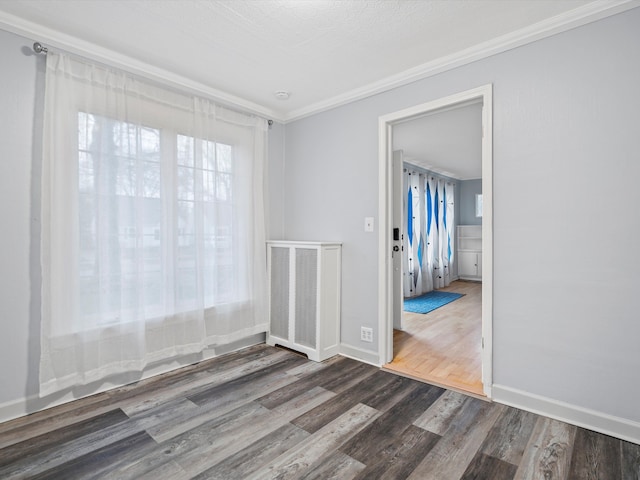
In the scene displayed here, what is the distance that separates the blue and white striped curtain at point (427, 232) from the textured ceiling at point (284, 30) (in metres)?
3.50

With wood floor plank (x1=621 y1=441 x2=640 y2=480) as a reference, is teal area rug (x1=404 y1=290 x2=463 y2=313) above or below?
above

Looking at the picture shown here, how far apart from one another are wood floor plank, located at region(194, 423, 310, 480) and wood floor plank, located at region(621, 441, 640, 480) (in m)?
1.56

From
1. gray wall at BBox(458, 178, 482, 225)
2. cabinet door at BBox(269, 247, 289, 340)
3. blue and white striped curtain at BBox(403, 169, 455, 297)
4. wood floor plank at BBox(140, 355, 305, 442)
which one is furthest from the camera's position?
gray wall at BBox(458, 178, 482, 225)

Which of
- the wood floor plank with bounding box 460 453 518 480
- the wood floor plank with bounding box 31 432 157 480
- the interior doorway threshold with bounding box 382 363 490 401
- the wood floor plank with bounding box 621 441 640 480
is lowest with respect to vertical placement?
the wood floor plank with bounding box 31 432 157 480

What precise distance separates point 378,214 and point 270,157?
1.39 m

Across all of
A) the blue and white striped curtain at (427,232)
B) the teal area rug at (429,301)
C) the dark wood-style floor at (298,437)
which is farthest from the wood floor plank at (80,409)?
the blue and white striped curtain at (427,232)

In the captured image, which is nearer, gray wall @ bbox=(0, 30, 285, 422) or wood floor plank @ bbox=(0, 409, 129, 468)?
wood floor plank @ bbox=(0, 409, 129, 468)

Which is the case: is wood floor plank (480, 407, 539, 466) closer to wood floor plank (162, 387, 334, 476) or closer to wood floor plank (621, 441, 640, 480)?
wood floor plank (621, 441, 640, 480)

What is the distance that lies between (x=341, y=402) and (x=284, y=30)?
2.46 m

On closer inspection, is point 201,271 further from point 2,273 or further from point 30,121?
point 30,121

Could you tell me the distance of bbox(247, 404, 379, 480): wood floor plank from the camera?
1.61 metres

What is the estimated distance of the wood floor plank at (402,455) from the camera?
5.27 ft

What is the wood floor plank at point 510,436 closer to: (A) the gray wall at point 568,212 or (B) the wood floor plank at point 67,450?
(A) the gray wall at point 568,212

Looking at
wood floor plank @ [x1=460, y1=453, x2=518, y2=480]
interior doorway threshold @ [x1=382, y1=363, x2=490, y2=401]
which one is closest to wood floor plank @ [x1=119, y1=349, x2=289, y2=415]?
interior doorway threshold @ [x1=382, y1=363, x2=490, y2=401]
